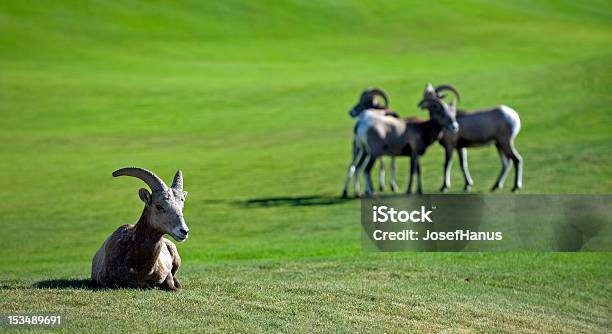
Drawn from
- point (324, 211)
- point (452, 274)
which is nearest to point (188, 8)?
point (324, 211)

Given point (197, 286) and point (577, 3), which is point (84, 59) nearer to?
point (577, 3)

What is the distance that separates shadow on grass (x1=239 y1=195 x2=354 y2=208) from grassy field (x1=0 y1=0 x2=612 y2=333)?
0.48ft

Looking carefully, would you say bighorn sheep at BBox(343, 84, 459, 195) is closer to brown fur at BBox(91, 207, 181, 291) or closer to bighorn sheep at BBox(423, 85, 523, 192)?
bighorn sheep at BBox(423, 85, 523, 192)

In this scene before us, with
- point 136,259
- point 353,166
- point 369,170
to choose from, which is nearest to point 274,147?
point 353,166

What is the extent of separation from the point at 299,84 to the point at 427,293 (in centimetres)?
4648

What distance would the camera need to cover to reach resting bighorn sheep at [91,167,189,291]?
12922mm

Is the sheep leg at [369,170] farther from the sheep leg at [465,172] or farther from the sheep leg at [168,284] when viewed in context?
the sheep leg at [168,284]

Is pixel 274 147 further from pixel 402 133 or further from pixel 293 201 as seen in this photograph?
pixel 402 133

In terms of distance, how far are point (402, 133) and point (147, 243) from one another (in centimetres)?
1677

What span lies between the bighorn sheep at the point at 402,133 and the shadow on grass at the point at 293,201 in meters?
0.69

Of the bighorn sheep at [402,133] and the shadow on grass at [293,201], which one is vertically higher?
the bighorn sheep at [402,133]

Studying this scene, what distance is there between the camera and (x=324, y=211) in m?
27.5

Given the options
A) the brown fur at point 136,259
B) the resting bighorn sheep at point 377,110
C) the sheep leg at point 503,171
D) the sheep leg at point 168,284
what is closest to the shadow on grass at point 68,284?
the brown fur at point 136,259

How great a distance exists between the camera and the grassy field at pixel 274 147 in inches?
571
